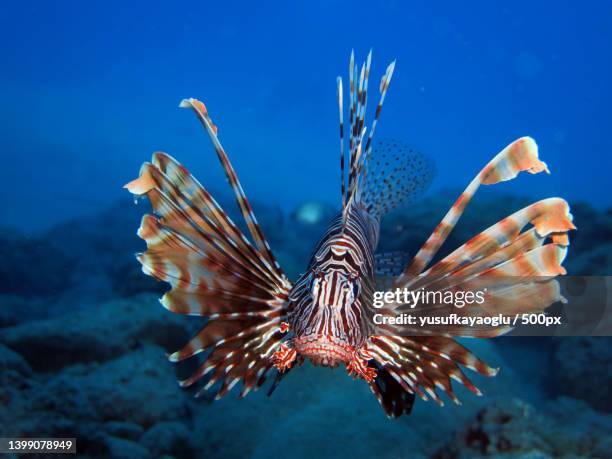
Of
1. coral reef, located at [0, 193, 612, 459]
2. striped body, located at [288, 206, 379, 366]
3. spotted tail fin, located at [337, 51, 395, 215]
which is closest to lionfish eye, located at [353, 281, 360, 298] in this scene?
striped body, located at [288, 206, 379, 366]

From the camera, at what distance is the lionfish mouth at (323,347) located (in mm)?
2467

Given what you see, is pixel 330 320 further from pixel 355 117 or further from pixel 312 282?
pixel 355 117

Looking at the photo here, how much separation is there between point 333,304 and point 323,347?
10.3 inches

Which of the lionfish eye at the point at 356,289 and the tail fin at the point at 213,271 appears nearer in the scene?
the lionfish eye at the point at 356,289

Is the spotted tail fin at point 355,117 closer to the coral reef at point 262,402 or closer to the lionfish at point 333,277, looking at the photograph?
the lionfish at point 333,277

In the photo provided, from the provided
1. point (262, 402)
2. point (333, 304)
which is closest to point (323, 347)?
point (333, 304)

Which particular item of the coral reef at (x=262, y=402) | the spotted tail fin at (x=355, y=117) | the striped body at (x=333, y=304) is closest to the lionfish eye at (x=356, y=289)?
the striped body at (x=333, y=304)

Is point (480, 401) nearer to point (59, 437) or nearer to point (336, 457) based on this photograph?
point (336, 457)

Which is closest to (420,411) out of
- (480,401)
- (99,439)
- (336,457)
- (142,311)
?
(480,401)

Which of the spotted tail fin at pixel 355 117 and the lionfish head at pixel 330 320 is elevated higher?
the spotted tail fin at pixel 355 117

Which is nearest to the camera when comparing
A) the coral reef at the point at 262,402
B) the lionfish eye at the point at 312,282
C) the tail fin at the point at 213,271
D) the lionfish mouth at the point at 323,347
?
the lionfish mouth at the point at 323,347

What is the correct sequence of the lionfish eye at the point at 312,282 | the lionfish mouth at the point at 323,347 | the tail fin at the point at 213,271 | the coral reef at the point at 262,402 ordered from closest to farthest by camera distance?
1. the lionfish mouth at the point at 323,347
2. the lionfish eye at the point at 312,282
3. the tail fin at the point at 213,271
4. the coral reef at the point at 262,402

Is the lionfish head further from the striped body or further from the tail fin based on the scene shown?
the tail fin

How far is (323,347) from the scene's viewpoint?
2461 millimetres
